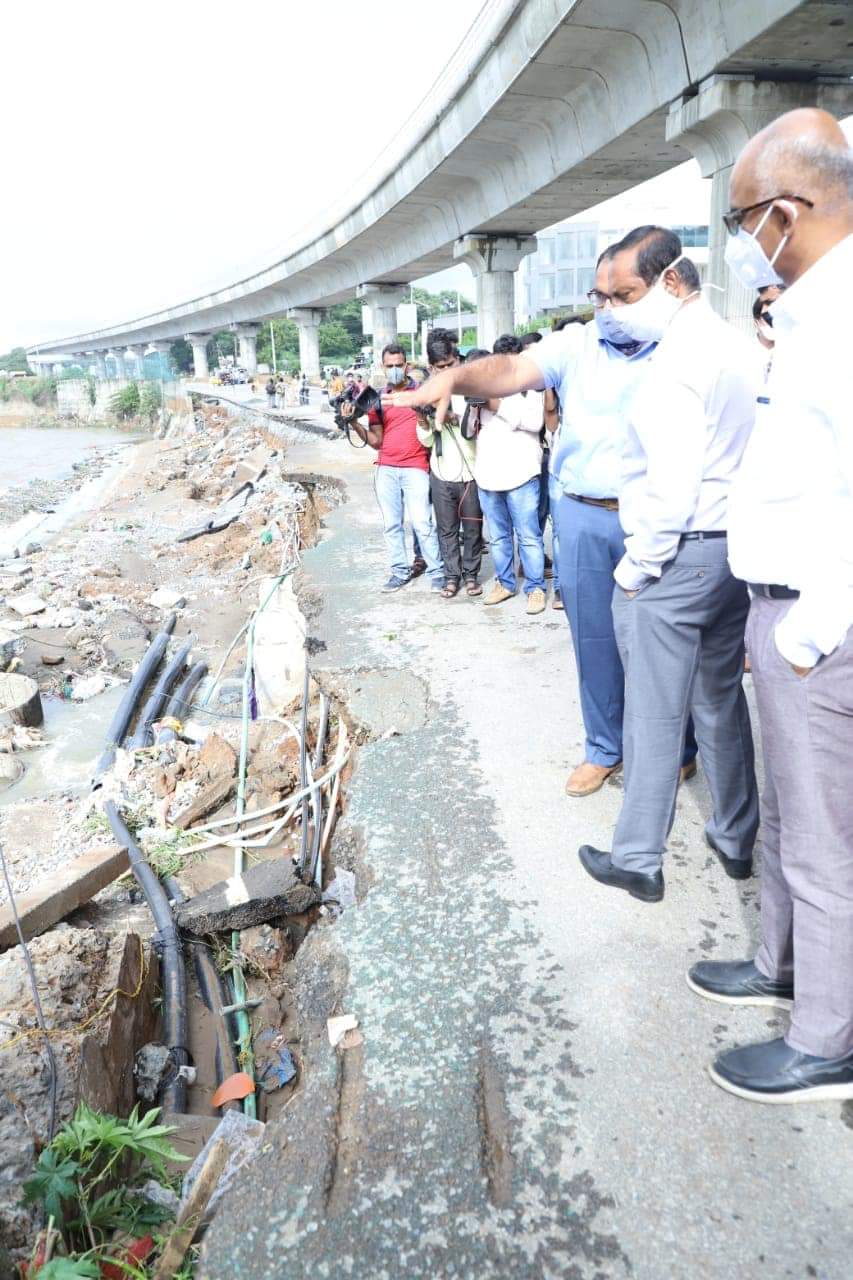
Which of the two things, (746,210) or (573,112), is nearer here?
(746,210)

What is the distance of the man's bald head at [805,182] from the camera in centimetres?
173

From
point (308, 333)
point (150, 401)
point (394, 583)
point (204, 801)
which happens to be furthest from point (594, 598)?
point (150, 401)

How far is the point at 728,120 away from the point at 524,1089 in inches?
338

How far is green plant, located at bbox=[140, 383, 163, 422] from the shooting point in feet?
181

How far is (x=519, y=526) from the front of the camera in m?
5.75

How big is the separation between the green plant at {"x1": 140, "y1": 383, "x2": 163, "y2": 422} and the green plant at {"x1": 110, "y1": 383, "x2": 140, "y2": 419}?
75 cm

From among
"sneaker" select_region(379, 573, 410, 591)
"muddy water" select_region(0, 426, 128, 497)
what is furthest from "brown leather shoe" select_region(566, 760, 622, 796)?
"muddy water" select_region(0, 426, 128, 497)

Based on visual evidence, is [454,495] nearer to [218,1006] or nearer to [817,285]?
[218,1006]

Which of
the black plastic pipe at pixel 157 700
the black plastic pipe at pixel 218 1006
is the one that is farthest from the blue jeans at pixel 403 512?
the black plastic pipe at pixel 218 1006

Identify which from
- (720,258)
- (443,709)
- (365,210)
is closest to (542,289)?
(365,210)

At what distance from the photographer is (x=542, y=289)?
200ft

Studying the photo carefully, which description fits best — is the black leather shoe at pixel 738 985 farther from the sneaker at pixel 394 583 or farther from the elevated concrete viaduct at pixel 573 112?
the elevated concrete viaduct at pixel 573 112

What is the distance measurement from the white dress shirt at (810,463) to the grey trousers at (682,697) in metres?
0.65

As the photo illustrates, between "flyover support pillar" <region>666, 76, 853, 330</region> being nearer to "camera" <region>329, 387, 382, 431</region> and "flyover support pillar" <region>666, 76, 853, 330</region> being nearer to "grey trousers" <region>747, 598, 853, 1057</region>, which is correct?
"camera" <region>329, 387, 382, 431</region>
